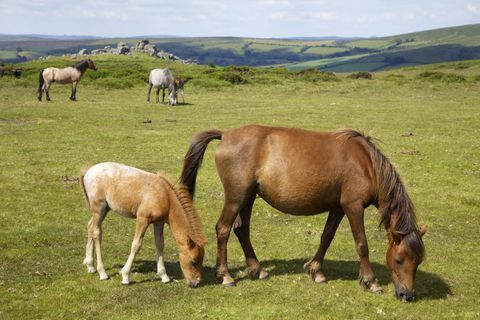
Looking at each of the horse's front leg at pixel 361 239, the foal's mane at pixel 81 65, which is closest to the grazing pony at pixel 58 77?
the foal's mane at pixel 81 65

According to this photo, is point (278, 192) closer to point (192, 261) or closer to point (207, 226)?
point (192, 261)

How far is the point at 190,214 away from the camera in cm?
980

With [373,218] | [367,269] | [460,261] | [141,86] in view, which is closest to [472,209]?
[373,218]

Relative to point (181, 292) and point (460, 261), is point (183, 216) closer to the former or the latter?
point (181, 292)

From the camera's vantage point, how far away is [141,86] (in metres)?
52.8

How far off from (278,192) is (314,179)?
0.72 meters

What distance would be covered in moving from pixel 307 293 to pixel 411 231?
88.2 inches

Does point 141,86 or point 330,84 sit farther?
point 330,84

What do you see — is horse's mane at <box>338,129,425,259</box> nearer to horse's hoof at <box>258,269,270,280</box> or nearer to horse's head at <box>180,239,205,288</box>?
horse's hoof at <box>258,269,270,280</box>

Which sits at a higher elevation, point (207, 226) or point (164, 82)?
point (164, 82)

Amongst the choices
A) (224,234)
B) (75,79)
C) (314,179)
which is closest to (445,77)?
(75,79)

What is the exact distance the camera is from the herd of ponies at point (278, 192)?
373 inches

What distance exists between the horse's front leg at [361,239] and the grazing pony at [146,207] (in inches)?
108

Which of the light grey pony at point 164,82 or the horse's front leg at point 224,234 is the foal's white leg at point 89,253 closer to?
the horse's front leg at point 224,234
